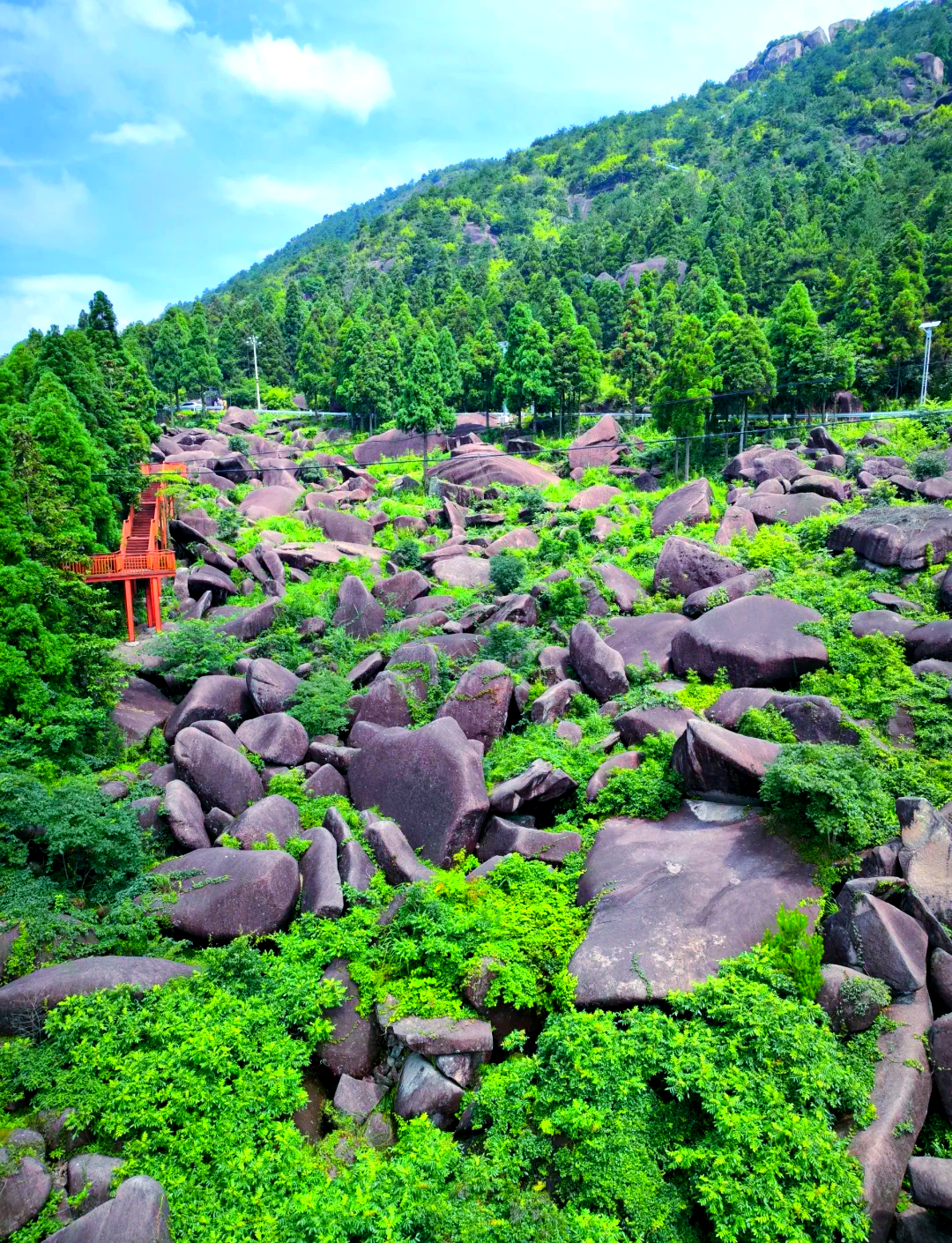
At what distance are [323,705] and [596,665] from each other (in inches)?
243

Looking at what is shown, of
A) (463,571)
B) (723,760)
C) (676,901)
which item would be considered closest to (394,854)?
(676,901)

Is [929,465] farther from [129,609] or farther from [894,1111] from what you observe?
[129,609]

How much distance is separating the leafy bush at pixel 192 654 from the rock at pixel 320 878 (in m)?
7.82

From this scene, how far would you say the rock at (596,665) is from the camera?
60.6 feet

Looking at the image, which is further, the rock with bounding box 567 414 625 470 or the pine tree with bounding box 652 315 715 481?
the rock with bounding box 567 414 625 470

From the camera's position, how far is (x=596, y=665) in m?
18.8

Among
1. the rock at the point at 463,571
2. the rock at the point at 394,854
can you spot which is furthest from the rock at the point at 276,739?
the rock at the point at 463,571

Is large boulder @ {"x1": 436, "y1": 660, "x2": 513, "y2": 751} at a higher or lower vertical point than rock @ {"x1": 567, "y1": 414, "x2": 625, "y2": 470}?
lower

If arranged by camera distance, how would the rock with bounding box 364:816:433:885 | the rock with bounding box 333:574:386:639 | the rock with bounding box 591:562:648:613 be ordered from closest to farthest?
1. the rock with bounding box 364:816:433:885
2. the rock with bounding box 591:562:648:613
3. the rock with bounding box 333:574:386:639

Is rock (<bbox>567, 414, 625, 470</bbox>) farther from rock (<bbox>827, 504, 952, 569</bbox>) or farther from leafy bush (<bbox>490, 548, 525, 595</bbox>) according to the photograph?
rock (<bbox>827, 504, 952, 569</bbox>)

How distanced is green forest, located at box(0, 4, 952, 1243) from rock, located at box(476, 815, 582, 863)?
8 centimetres

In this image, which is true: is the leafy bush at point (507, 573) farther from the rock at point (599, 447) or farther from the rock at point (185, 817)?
the rock at point (599, 447)

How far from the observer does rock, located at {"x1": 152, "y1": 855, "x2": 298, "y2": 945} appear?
1291 cm

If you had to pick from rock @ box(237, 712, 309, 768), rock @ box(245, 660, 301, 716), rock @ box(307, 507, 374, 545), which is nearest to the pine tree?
rock @ box(307, 507, 374, 545)
